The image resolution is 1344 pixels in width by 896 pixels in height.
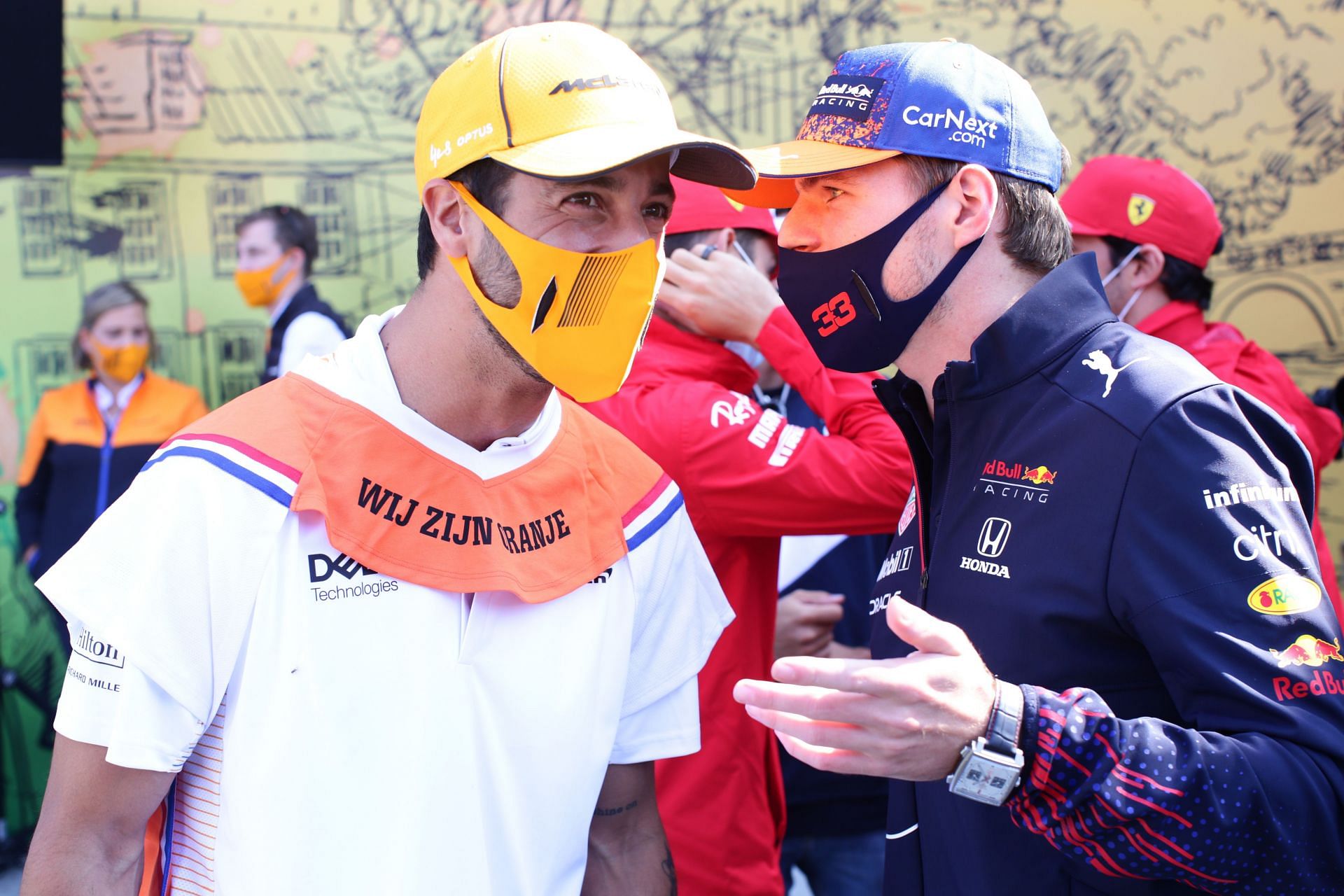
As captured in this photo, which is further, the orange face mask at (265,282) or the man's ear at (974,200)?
the orange face mask at (265,282)

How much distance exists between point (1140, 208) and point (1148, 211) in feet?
0.10

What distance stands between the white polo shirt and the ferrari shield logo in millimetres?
3146

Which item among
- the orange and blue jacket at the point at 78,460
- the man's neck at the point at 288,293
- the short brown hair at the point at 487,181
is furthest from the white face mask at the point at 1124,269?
the orange and blue jacket at the point at 78,460

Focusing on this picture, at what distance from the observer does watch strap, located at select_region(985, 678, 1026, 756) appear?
55.9 inches

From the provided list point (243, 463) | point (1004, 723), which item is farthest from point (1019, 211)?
point (243, 463)

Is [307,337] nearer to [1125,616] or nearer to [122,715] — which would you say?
[122,715]

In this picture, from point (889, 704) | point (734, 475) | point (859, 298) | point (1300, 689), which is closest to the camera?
point (889, 704)

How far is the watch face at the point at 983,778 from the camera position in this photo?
1.41 metres

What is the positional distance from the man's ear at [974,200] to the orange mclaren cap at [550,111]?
0.46 meters

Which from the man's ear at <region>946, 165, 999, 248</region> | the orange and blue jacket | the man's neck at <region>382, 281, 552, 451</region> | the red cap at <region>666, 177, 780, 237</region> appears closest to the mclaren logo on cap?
the man's neck at <region>382, 281, 552, 451</region>

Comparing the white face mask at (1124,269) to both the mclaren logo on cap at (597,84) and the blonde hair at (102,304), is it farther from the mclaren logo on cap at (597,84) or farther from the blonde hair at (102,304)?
the blonde hair at (102,304)

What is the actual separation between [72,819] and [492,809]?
593 millimetres

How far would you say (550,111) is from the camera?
1.82 m

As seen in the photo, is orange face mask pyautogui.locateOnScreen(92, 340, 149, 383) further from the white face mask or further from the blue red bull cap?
the white face mask
